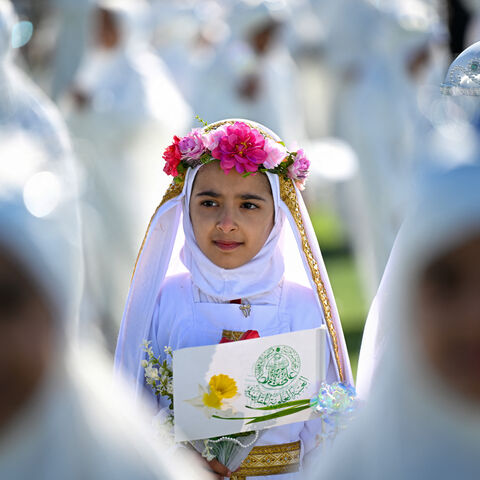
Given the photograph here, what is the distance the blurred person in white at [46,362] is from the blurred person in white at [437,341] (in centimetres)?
43

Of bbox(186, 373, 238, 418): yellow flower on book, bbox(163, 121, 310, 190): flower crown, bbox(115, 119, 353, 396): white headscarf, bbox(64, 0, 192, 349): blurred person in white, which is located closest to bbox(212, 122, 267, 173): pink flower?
bbox(163, 121, 310, 190): flower crown

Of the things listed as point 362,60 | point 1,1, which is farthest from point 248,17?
Result: point 1,1

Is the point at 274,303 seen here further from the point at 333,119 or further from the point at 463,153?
the point at 333,119

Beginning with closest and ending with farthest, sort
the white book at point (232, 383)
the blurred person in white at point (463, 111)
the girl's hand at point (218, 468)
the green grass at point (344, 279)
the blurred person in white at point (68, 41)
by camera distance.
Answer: the blurred person in white at point (463, 111) < the white book at point (232, 383) < the girl's hand at point (218, 468) < the green grass at point (344, 279) < the blurred person in white at point (68, 41)

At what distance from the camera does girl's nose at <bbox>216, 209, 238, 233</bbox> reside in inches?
117

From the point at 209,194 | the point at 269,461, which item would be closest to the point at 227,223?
the point at 209,194

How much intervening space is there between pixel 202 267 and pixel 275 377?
47 centimetres

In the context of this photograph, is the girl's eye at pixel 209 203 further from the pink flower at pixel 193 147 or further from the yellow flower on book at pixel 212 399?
the yellow flower on book at pixel 212 399

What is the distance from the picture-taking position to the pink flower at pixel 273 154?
3.05 metres

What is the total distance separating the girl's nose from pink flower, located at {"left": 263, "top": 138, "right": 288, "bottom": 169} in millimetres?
210

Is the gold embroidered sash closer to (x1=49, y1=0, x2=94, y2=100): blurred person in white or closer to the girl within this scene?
the girl

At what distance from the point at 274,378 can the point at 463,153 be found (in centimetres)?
132

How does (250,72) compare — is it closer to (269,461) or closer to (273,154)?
(273,154)

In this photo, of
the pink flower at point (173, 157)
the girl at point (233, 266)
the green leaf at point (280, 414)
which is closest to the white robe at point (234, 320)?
the girl at point (233, 266)
